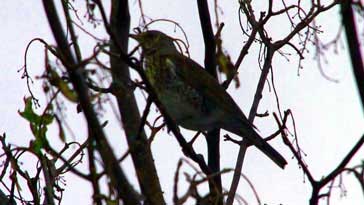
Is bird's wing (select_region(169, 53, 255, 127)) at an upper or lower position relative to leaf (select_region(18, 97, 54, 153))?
upper

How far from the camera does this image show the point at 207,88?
14.0 ft

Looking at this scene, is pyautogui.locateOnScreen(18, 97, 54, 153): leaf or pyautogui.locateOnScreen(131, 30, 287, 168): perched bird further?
pyautogui.locateOnScreen(131, 30, 287, 168): perched bird

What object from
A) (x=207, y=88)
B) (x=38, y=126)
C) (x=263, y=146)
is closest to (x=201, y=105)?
(x=207, y=88)

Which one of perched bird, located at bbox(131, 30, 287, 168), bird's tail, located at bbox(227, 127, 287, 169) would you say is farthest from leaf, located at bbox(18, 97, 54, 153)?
bird's tail, located at bbox(227, 127, 287, 169)

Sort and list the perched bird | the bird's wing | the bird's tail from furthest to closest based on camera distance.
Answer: the bird's wing
the perched bird
the bird's tail

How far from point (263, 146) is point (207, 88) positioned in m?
0.57

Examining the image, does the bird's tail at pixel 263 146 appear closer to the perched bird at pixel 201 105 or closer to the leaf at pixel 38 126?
the perched bird at pixel 201 105

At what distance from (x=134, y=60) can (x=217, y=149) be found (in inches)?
57.8

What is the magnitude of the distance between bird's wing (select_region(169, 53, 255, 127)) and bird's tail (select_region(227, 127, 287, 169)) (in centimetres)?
9

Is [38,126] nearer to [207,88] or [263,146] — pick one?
[263,146]

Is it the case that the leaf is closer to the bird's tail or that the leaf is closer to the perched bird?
the perched bird

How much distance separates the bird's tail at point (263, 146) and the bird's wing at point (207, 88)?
0.09 meters

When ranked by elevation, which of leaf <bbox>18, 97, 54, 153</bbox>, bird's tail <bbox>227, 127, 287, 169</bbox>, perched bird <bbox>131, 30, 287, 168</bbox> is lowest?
leaf <bbox>18, 97, 54, 153</bbox>

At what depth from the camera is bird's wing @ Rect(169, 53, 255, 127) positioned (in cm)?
409
